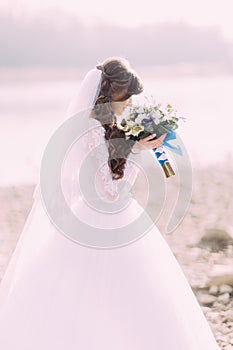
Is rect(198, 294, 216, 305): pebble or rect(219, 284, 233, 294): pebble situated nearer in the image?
rect(198, 294, 216, 305): pebble

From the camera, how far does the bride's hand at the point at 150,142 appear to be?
4.95m

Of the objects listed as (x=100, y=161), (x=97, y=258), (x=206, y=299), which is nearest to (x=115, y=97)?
(x=100, y=161)

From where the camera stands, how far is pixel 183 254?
29.2ft

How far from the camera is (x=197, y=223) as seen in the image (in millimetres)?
10391

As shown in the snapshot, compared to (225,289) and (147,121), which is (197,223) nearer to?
(225,289)

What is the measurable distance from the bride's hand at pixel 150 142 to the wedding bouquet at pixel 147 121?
0.07 ft

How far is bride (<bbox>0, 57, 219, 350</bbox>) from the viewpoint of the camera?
473 cm

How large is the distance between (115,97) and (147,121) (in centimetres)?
28

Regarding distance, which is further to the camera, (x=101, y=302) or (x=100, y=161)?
(x=100, y=161)

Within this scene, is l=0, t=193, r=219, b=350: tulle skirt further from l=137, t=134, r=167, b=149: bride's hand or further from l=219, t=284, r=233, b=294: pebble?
l=219, t=284, r=233, b=294: pebble

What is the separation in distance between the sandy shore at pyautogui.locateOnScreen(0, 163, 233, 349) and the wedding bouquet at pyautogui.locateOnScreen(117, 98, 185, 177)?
2.42 meters

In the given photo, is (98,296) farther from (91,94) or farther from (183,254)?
(183,254)

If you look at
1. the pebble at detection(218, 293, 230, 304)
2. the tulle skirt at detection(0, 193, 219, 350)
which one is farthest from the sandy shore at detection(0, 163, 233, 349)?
the tulle skirt at detection(0, 193, 219, 350)

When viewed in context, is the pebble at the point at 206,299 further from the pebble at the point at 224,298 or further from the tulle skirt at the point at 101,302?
the tulle skirt at the point at 101,302
